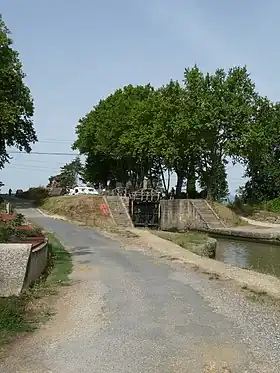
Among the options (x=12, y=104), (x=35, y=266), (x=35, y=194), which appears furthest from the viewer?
(x=35, y=194)

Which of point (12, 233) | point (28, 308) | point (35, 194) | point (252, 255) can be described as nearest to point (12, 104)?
point (35, 194)

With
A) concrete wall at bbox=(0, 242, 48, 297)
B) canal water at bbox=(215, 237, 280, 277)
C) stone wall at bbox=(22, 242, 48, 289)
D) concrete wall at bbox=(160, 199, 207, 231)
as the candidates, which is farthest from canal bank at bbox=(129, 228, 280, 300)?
concrete wall at bbox=(160, 199, 207, 231)

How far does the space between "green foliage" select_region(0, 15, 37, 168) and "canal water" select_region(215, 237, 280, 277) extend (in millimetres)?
22383

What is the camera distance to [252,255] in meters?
29.2

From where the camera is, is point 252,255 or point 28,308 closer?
point 28,308

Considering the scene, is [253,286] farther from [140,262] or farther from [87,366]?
[87,366]

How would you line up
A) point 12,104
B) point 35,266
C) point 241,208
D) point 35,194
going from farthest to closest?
point 35,194, point 241,208, point 12,104, point 35,266

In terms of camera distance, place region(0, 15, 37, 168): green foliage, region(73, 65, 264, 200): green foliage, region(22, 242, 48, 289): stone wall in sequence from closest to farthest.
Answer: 1. region(22, 242, 48, 289): stone wall
2. region(0, 15, 37, 168): green foliage
3. region(73, 65, 264, 200): green foliage

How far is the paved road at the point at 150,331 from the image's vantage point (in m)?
6.33

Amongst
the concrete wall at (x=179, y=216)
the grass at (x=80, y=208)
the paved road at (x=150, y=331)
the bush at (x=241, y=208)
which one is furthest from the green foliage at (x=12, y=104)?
the paved road at (x=150, y=331)

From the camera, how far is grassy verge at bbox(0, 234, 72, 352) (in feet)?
25.5

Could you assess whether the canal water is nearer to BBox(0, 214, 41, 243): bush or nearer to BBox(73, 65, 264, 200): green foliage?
BBox(0, 214, 41, 243): bush

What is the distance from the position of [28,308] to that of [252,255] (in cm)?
2158

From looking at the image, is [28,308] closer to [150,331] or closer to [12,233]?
[150,331]
